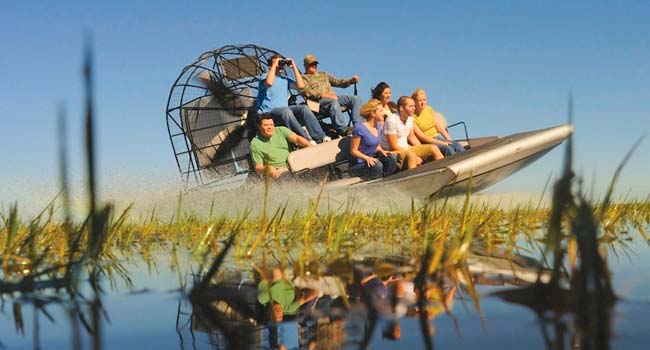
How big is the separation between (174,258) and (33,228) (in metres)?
0.55

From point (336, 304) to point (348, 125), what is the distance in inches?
308

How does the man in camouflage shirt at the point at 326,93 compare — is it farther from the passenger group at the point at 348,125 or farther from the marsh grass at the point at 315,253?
the marsh grass at the point at 315,253

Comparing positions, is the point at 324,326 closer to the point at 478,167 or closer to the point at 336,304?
the point at 336,304

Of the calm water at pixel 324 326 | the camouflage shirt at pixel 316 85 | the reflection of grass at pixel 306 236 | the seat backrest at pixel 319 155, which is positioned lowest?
the calm water at pixel 324 326

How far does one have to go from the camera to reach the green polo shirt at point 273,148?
796 cm

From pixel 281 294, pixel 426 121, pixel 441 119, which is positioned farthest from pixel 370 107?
pixel 281 294

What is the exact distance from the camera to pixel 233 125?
9.37m

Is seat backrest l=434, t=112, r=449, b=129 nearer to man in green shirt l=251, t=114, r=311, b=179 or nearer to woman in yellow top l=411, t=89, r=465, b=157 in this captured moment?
woman in yellow top l=411, t=89, r=465, b=157

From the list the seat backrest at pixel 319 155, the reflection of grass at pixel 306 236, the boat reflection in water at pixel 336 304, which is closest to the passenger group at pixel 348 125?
the seat backrest at pixel 319 155

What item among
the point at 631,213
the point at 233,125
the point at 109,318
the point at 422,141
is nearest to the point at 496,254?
the point at 109,318

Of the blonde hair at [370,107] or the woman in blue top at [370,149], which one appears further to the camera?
the woman in blue top at [370,149]

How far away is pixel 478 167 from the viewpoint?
26.0 ft

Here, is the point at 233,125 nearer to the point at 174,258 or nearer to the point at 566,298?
the point at 174,258

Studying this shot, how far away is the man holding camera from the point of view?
8297 millimetres
